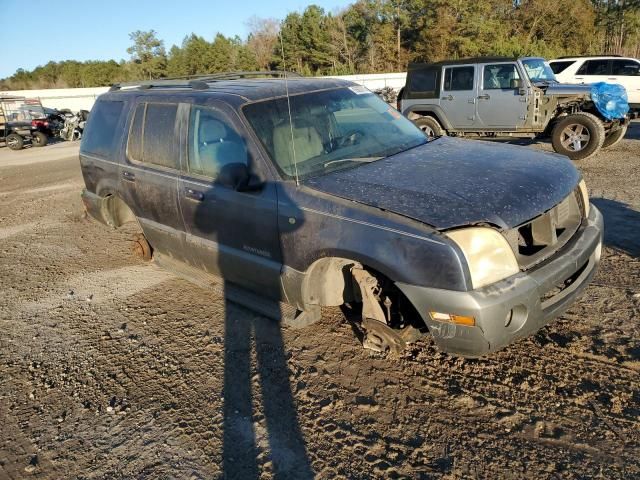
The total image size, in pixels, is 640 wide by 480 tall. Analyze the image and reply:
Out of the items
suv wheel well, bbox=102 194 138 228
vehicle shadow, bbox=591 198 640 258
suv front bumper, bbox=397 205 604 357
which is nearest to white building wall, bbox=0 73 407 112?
vehicle shadow, bbox=591 198 640 258

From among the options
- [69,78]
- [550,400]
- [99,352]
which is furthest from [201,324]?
[69,78]

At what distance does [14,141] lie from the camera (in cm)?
1966

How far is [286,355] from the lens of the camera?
3373 mm

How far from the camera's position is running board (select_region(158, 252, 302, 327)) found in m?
3.45

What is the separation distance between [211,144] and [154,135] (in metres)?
0.82

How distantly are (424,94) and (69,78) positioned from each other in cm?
6388

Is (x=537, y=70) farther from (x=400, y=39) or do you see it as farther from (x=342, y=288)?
(x=400, y=39)

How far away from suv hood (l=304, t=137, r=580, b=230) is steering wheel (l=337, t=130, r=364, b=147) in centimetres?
35

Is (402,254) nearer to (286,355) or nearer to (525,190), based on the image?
(525,190)

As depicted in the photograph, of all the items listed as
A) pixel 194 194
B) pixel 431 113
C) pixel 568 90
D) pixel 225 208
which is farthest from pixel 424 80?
pixel 225 208

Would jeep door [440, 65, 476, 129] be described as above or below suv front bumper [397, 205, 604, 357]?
above

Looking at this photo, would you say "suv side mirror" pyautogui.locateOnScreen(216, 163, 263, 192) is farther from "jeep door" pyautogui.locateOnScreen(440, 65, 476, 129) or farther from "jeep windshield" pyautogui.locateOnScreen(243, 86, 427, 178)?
"jeep door" pyautogui.locateOnScreen(440, 65, 476, 129)

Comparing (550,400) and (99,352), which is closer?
(550,400)

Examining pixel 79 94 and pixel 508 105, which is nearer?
pixel 508 105
